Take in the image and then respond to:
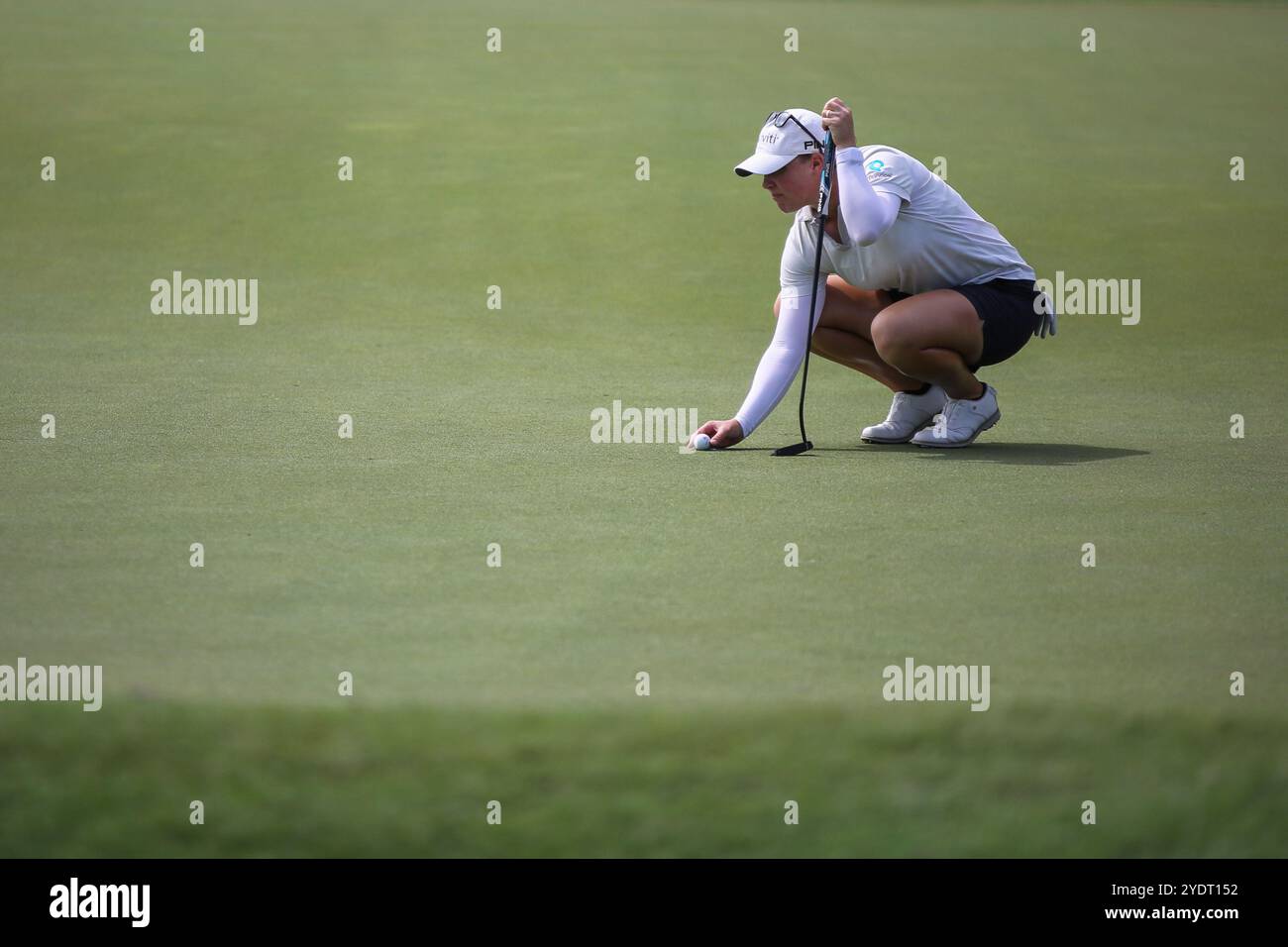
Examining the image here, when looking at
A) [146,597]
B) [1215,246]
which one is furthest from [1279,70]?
[146,597]

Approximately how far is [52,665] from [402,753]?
0.79 metres

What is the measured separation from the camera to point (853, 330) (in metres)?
5.75

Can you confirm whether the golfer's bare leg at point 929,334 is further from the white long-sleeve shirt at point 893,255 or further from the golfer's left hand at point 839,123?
A: the golfer's left hand at point 839,123

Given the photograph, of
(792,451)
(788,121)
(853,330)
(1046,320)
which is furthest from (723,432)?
(1046,320)

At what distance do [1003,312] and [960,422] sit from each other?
422 mm

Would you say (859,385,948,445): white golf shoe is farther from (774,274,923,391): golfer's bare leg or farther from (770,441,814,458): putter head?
(770,441,814,458): putter head

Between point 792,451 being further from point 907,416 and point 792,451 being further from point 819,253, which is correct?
point 819,253

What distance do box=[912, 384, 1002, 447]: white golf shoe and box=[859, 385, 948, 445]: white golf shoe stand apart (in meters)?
0.09

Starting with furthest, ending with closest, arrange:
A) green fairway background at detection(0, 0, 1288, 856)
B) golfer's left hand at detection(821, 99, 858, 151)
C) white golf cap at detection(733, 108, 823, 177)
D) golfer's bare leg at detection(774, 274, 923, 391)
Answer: golfer's bare leg at detection(774, 274, 923, 391), white golf cap at detection(733, 108, 823, 177), golfer's left hand at detection(821, 99, 858, 151), green fairway background at detection(0, 0, 1288, 856)

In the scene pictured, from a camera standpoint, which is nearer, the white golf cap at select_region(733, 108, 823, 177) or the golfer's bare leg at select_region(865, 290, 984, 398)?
the white golf cap at select_region(733, 108, 823, 177)

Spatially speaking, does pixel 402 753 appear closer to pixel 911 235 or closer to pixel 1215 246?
pixel 911 235

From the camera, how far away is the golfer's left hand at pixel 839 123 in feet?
16.0

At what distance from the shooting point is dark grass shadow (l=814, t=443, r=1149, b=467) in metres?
5.44

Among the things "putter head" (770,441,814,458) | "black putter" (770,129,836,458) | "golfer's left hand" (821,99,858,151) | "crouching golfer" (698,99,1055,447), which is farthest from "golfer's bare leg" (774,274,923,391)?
"golfer's left hand" (821,99,858,151)
